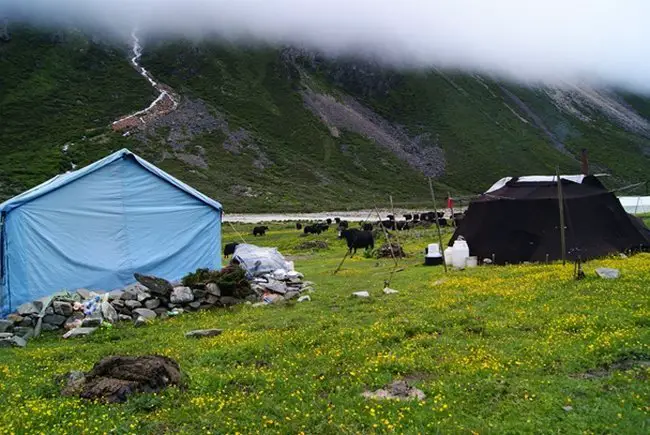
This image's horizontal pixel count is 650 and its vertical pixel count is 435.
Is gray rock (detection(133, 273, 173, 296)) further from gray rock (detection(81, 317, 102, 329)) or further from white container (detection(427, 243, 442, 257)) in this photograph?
white container (detection(427, 243, 442, 257))

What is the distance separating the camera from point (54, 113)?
134750mm

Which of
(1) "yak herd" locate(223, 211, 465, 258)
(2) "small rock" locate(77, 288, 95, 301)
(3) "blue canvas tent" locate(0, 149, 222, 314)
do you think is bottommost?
(2) "small rock" locate(77, 288, 95, 301)

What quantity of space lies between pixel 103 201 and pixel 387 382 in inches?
576

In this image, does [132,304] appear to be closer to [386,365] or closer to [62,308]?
[62,308]

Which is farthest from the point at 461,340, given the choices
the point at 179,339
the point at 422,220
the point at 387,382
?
the point at 422,220

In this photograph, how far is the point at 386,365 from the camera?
32.9 ft

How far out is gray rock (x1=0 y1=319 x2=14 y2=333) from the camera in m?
15.2

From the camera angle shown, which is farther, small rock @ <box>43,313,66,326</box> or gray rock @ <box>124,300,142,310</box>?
gray rock @ <box>124,300,142,310</box>

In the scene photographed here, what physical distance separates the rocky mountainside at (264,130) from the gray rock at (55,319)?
82157mm

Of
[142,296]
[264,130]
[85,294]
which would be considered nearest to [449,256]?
[142,296]

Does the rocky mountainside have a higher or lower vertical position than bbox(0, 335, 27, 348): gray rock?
higher

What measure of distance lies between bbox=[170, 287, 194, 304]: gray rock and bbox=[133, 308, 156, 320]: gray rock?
87 cm

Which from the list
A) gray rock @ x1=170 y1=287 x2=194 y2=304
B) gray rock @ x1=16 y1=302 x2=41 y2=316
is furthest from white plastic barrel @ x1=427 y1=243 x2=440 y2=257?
gray rock @ x1=16 y1=302 x2=41 y2=316

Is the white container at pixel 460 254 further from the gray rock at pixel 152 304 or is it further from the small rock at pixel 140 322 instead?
the small rock at pixel 140 322
